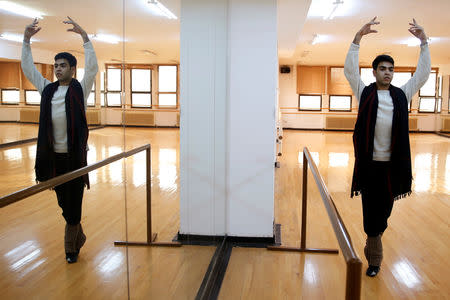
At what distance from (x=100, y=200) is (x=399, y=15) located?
7215 millimetres

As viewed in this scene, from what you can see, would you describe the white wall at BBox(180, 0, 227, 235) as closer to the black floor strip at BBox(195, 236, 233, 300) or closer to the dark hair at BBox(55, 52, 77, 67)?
the black floor strip at BBox(195, 236, 233, 300)

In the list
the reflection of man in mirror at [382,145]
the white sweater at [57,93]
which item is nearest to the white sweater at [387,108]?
the reflection of man in mirror at [382,145]

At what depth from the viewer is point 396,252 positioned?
11.9ft

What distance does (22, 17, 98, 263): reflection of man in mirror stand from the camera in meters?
0.87

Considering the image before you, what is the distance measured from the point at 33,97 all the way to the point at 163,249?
1.42 m

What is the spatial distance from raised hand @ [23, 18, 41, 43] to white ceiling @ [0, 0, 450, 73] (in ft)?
0.04

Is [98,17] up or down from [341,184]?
up

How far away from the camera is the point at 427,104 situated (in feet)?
53.4

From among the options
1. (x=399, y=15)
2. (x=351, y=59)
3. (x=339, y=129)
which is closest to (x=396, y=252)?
(x=351, y=59)

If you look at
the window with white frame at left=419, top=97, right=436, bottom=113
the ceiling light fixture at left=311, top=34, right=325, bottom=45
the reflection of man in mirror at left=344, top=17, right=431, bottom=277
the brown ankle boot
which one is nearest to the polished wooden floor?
the brown ankle boot

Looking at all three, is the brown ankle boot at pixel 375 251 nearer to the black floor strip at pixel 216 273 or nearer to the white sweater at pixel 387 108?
the white sweater at pixel 387 108

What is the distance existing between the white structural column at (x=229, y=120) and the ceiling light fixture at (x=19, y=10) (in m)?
2.30

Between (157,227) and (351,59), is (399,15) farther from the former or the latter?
(157,227)

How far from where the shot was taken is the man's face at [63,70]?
93 centimetres
